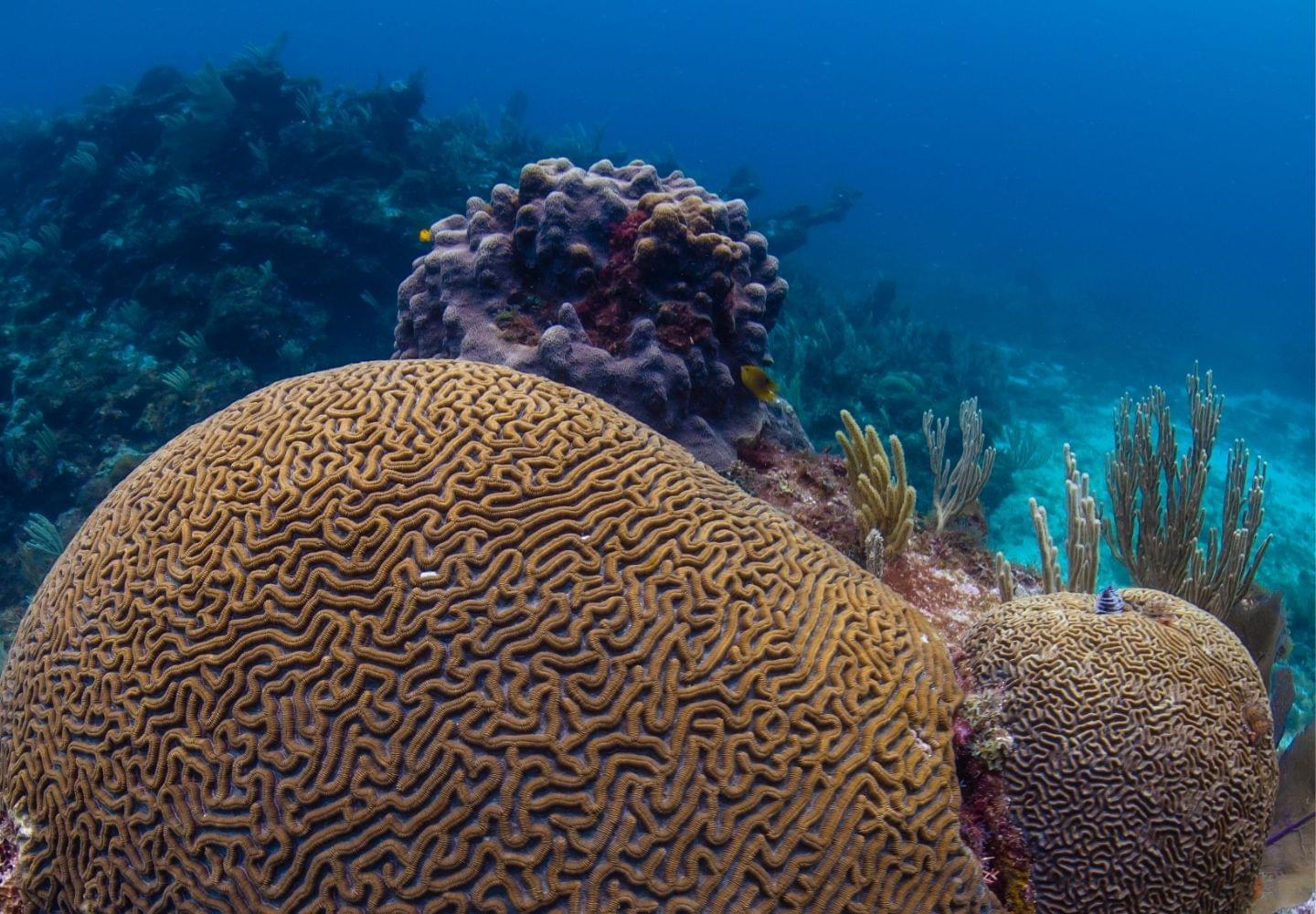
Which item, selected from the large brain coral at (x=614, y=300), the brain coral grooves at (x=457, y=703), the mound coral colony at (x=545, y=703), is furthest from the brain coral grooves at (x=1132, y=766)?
the large brain coral at (x=614, y=300)

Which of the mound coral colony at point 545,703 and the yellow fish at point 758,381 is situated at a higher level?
the yellow fish at point 758,381

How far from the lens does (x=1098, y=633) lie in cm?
294

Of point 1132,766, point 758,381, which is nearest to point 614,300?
point 758,381

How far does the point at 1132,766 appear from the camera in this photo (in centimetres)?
263

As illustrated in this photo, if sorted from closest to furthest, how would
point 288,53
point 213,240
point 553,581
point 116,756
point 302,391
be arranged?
point 116,756
point 553,581
point 302,391
point 213,240
point 288,53

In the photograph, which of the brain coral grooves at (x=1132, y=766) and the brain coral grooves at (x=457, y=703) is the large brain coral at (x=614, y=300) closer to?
the brain coral grooves at (x=457, y=703)

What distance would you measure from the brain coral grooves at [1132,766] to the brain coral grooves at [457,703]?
18.2 inches

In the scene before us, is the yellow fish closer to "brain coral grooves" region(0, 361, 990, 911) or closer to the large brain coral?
the large brain coral

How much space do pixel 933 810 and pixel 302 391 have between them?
294 cm

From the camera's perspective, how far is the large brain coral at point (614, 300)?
15.8 ft

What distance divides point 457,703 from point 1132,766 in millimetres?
2446

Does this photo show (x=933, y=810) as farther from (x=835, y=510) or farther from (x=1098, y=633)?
(x=835, y=510)

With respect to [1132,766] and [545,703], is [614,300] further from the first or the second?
[1132,766]

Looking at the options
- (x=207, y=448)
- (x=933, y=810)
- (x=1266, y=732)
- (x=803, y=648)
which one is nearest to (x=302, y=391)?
(x=207, y=448)
